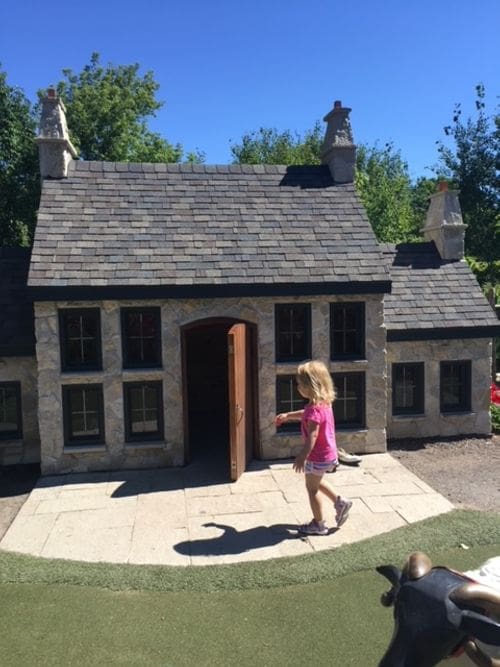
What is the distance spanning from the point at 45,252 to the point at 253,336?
3566mm

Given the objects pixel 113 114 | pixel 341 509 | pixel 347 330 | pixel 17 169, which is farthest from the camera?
pixel 113 114

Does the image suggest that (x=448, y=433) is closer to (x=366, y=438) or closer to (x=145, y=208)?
(x=366, y=438)

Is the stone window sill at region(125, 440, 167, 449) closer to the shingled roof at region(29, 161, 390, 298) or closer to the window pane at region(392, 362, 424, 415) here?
the shingled roof at region(29, 161, 390, 298)

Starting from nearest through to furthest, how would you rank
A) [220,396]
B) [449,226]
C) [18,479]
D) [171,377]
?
[18,479], [171,377], [449,226], [220,396]

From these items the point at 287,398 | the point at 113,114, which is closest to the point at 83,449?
the point at 287,398

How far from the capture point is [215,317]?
902 centimetres

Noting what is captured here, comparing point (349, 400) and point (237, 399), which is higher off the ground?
point (237, 399)

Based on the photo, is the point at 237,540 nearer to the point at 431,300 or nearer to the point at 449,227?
the point at 431,300

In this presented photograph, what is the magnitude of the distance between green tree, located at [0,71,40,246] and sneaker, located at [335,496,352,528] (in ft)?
55.7

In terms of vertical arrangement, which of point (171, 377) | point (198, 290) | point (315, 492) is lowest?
point (315, 492)

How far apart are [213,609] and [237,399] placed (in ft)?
11.6

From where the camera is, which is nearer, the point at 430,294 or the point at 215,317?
the point at 215,317

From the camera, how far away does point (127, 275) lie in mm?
8648

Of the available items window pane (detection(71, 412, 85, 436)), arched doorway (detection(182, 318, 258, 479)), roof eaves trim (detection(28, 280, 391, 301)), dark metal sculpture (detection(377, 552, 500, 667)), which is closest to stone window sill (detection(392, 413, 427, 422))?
roof eaves trim (detection(28, 280, 391, 301))
